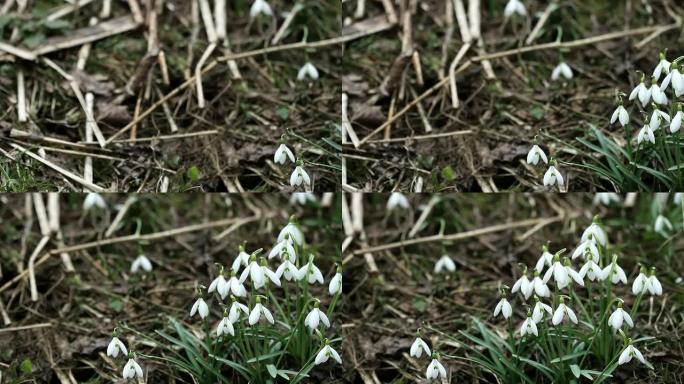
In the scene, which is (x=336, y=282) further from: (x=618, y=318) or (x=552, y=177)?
(x=618, y=318)

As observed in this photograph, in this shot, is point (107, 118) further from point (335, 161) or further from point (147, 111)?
point (335, 161)

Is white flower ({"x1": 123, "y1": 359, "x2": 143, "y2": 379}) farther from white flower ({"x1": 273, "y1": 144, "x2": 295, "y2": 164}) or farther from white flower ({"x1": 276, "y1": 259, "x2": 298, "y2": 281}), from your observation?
white flower ({"x1": 273, "y1": 144, "x2": 295, "y2": 164})

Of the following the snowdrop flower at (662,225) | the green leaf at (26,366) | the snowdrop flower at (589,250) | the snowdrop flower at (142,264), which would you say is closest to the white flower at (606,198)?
the snowdrop flower at (662,225)

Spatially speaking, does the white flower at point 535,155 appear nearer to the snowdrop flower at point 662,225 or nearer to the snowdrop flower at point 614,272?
the snowdrop flower at point 614,272

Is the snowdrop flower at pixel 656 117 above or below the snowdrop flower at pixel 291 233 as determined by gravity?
above

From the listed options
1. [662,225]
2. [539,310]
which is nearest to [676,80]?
[662,225]

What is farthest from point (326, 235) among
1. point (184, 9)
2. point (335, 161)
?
point (184, 9)
